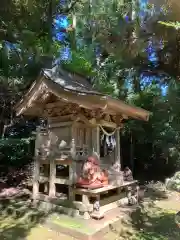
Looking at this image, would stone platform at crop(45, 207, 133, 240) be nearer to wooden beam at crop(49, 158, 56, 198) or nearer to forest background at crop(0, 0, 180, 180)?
wooden beam at crop(49, 158, 56, 198)

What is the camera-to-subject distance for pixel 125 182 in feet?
23.0

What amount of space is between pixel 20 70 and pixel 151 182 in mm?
7519

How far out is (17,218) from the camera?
5.88m

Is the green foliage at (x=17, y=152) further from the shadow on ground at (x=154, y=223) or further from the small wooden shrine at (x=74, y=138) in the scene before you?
the shadow on ground at (x=154, y=223)

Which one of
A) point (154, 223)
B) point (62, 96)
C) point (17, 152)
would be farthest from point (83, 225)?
point (17, 152)

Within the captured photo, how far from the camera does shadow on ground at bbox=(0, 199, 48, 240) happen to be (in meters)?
4.98

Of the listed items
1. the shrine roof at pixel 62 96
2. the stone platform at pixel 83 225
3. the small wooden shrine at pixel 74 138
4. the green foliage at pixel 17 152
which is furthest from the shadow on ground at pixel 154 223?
the green foliage at pixel 17 152

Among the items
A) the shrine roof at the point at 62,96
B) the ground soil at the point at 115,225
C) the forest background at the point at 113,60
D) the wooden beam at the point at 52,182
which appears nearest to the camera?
the forest background at the point at 113,60

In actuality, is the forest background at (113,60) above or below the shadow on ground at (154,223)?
above

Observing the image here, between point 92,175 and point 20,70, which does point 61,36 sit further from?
point 92,175

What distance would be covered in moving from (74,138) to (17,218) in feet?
7.66

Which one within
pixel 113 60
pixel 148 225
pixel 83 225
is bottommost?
pixel 148 225

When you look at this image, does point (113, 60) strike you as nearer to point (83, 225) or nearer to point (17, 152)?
point (83, 225)

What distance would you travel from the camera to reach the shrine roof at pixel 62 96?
5.49 meters
